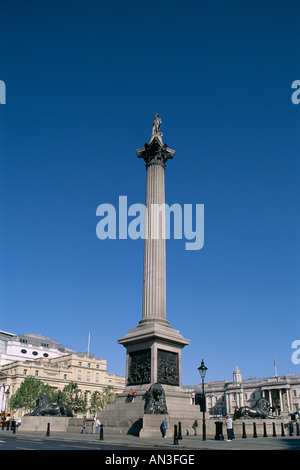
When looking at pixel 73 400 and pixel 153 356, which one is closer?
pixel 153 356

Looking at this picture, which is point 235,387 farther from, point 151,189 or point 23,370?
point 151,189

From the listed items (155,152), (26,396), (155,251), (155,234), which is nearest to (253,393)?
(26,396)

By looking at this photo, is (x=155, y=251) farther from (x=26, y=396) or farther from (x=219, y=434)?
(x=26, y=396)

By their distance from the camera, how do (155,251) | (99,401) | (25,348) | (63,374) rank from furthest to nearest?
(25,348) → (63,374) → (99,401) → (155,251)

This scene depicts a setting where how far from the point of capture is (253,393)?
13300 centimetres

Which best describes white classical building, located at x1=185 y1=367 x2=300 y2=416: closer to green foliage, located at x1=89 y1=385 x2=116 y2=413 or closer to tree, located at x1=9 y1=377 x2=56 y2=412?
green foliage, located at x1=89 y1=385 x2=116 y2=413

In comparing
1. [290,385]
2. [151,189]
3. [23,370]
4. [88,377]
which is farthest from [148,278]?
[290,385]

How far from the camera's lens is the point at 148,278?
3606 cm

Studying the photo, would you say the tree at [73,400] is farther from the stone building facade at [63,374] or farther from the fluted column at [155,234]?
the fluted column at [155,234]

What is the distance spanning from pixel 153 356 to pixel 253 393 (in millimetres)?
115826

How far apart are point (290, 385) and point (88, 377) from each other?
6332cm

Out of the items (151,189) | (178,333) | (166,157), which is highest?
(166,157)

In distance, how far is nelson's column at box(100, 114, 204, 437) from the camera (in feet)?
88.5

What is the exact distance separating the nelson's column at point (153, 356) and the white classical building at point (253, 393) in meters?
Result: 83.6
